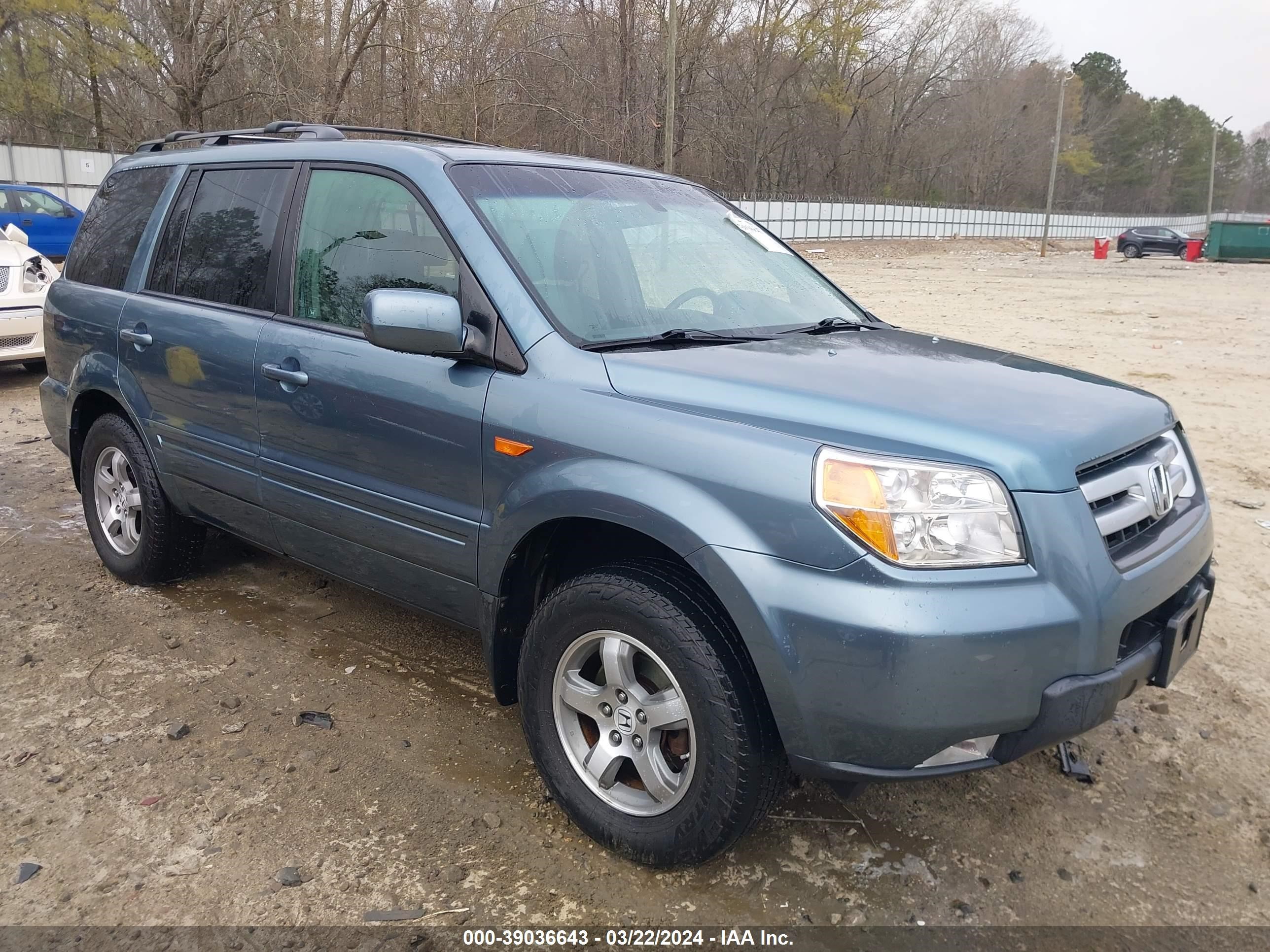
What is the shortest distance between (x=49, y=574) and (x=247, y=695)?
72.4 inches

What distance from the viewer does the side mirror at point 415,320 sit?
2652 millimetres

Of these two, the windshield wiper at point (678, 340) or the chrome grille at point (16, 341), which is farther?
the chrome grille at point (16, 341)

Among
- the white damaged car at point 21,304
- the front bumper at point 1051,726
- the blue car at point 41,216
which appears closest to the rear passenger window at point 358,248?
the front bumper at point 1051,726

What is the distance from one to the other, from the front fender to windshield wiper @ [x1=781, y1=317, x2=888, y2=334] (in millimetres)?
1044

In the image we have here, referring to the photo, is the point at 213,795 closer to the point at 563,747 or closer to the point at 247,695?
the point at 247,695

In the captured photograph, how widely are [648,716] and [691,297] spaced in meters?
1.44

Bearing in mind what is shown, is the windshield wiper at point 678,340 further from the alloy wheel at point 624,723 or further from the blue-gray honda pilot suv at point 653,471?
the alloy wheel at point 624,723

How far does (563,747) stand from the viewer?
2709 mm

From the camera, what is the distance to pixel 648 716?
2.51m

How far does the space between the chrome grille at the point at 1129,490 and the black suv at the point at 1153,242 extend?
147ft

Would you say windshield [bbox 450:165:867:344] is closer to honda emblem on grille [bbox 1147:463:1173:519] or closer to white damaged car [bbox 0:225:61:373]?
honda emblem on grille [bbox 1147:463:1173:519]

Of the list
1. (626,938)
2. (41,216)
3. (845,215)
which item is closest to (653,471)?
(626,938)

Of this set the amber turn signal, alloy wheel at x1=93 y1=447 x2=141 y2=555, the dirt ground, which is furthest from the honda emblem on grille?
alloy wheel at x1=93 y1=447 x2=141 y2=555

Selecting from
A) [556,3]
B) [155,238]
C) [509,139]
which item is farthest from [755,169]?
[155,238]
